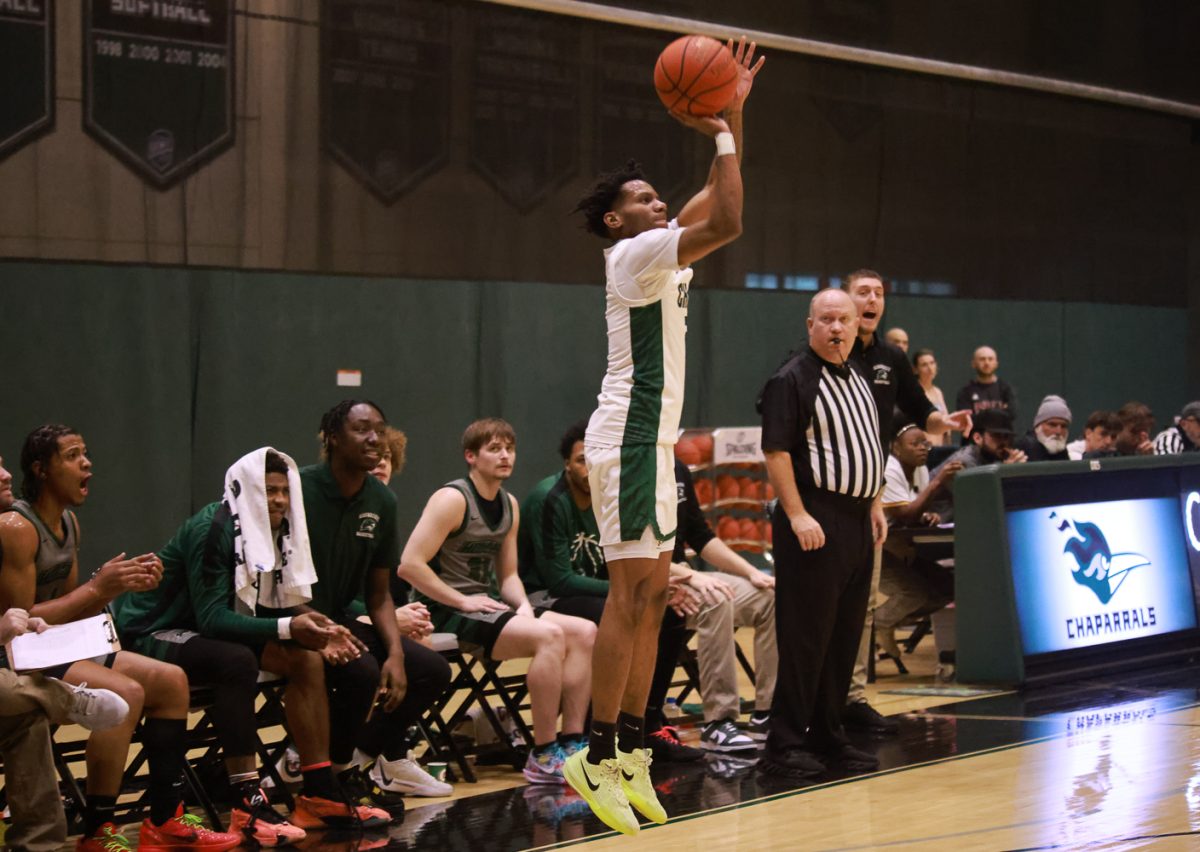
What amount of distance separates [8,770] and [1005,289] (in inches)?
481

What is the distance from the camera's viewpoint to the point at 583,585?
6.82 metres

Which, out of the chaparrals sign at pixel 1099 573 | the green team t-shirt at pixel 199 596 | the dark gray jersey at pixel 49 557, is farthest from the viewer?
the chaparrals sign at pixel 1099 573

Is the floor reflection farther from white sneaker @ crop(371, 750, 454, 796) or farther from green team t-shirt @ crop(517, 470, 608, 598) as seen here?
green team t-shirt @ crop(517, 470, 608, 598)

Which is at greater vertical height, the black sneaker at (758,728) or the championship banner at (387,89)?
the championship banner at (387,89)

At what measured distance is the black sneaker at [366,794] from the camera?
5.61m

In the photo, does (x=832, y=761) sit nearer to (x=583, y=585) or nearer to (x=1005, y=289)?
(x=583, y=585)

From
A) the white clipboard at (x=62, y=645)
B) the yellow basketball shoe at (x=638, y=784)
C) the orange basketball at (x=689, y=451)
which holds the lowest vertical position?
the yellow basketball shoe at (x=638, y=784)

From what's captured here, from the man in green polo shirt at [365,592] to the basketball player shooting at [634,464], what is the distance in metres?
1.33

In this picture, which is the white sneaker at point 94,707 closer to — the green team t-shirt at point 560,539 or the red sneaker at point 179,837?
the red sneaker at point 179,837

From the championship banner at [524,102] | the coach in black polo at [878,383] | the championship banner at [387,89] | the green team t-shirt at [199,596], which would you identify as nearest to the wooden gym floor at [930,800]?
the coach in black polo at [878,383]

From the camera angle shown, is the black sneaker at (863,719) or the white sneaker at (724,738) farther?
the black sneaker at (863,719)

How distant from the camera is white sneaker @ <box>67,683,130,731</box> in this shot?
16.0 ft

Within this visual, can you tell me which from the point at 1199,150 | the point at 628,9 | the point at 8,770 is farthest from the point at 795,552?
the point at 1199,150

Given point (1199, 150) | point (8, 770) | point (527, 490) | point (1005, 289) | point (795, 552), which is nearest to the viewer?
point (8, 770)
